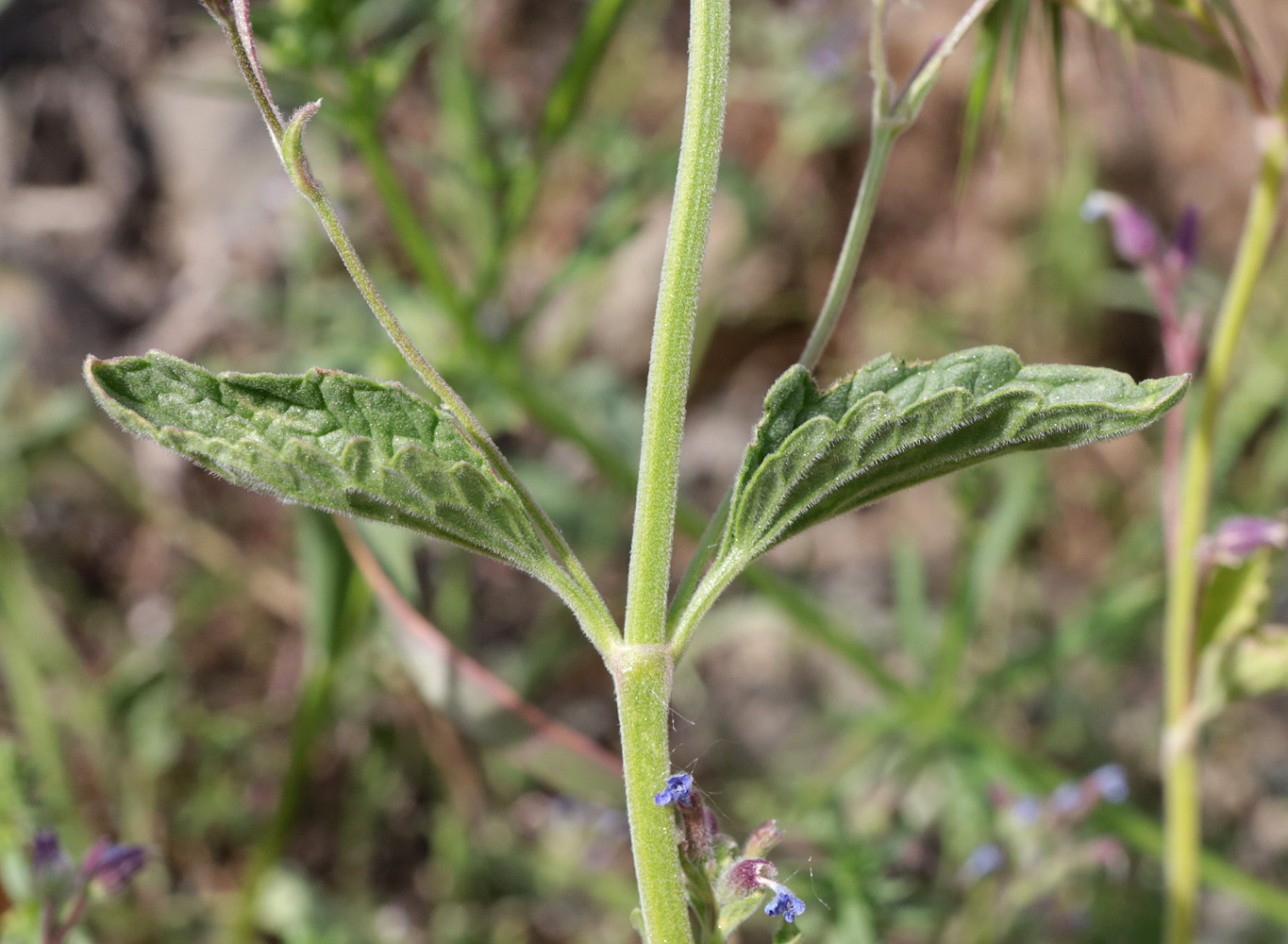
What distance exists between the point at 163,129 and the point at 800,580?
→ 2769 mm

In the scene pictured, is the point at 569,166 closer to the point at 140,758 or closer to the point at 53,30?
the point at 53,30

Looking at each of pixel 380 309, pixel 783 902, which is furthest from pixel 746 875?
pixel 380 309

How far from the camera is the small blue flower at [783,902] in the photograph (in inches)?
41.4

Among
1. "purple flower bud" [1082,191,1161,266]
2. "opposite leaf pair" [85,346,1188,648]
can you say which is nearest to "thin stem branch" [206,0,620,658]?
"opposite leaf pair" [85,346,1188,648]

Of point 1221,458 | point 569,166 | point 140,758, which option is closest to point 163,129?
point 569,166

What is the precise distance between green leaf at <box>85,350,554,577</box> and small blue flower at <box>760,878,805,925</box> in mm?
395

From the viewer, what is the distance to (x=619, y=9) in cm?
240

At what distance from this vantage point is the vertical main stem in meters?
1.09

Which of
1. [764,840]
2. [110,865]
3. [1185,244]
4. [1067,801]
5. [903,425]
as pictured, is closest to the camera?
[903,425]

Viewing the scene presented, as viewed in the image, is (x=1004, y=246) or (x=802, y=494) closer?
(x=802, y=494)

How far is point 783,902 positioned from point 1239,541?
3.48 ft

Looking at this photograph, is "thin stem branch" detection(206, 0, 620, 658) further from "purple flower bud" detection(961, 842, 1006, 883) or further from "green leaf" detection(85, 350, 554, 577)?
"purple flower bud" detection(961, 842, 1006, 883)

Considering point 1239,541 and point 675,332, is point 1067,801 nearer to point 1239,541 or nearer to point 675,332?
point 1239,541

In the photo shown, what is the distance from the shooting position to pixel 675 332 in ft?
3.59
